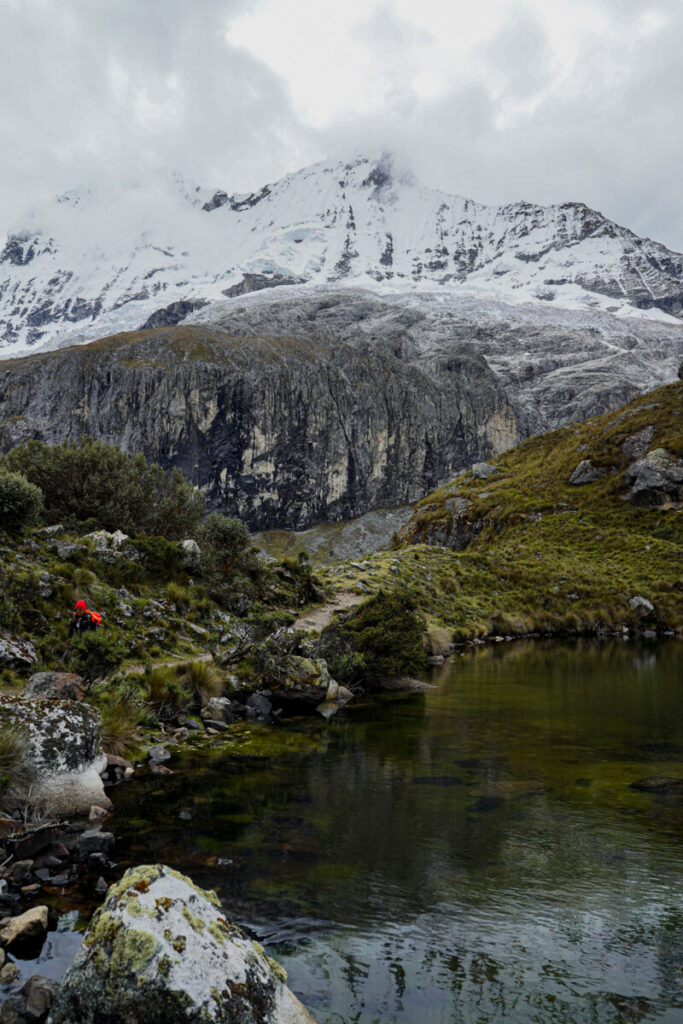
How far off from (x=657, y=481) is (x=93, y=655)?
5861 cm

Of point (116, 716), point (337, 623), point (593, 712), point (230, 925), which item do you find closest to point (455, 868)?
point (230, 925)

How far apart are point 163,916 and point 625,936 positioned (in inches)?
205

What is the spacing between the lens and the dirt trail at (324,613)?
27152mm

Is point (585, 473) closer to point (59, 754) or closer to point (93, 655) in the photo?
point (93, 655)

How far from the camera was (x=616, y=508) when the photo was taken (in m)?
60.0

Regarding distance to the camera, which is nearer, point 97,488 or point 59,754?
point 59,754

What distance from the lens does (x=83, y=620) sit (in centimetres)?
1580

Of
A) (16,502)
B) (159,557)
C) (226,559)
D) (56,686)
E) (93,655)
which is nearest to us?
(56,686)

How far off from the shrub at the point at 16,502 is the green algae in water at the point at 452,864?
11233 millimetres

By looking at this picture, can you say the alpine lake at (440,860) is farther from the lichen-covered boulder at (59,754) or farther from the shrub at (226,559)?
the shrub at (226,559)

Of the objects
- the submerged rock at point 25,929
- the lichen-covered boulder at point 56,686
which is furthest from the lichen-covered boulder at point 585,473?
the submerged rock at point 25,929

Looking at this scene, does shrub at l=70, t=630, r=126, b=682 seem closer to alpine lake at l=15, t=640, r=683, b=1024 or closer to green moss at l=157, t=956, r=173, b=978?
alpine lake at l=15, t=640, r=683, b=1024

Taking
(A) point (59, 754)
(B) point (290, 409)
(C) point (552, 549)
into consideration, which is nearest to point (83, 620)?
(A) point (59, 754)

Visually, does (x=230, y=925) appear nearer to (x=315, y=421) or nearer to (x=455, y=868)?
(x=455, y=868)
